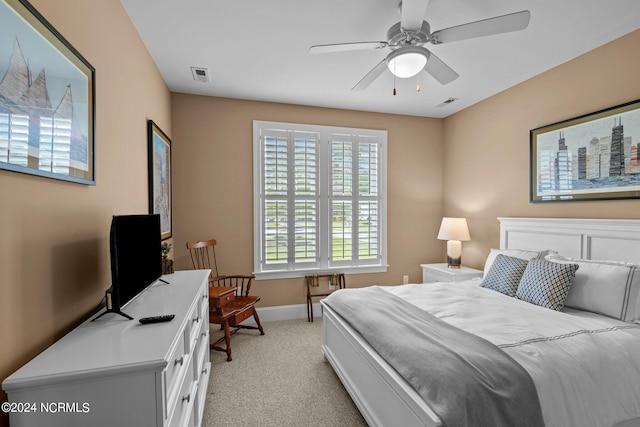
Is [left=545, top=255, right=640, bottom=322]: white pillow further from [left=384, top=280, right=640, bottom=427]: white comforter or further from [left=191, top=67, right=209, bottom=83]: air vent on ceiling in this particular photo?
[left=191, top=67, right=209, bottom=83]: air vent on ceiling

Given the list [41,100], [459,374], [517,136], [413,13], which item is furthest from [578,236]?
[41,100]

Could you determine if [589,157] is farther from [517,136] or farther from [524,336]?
[524,336]

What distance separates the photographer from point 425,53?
2.05 meters

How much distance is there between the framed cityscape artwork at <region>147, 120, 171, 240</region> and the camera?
8.64 feet

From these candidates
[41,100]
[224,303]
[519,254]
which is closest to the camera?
[41,100]

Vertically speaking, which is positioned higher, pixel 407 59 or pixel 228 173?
pixel 407 59

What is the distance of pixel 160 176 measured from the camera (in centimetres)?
291

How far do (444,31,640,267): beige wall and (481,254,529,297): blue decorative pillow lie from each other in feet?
2.46

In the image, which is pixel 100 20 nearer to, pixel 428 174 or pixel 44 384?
pixel 44 384

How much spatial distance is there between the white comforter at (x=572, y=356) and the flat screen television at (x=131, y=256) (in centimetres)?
191

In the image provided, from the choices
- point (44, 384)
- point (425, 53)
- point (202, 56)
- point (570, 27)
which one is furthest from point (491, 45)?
point (44, 384)

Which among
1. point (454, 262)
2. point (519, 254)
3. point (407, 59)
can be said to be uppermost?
point (407, 59)

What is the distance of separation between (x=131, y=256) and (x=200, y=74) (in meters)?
2.21

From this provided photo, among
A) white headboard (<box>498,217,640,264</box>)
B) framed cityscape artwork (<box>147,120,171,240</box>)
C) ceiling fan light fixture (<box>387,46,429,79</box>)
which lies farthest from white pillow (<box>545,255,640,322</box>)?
framed cityscape artwork (<box>147,120,171,240</box>)
